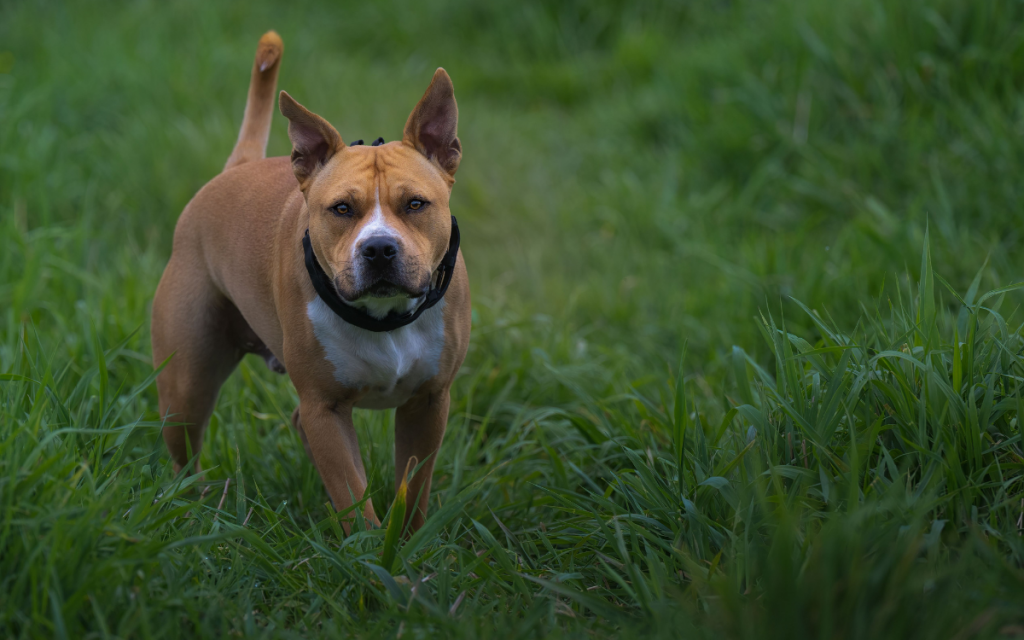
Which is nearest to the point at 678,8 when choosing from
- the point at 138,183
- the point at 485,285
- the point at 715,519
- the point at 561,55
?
the point at 561,55

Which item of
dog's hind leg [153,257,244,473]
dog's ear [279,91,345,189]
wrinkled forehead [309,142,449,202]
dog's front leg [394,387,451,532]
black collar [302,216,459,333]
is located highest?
dog's ear [279,91,345,189]

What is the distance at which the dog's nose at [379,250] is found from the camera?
2.47 m

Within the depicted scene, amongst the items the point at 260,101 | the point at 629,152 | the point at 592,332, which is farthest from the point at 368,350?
the point at 629,152

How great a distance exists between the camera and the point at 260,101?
11.5 ft

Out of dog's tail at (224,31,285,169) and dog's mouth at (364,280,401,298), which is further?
dog's tail at (224,31,285,169)

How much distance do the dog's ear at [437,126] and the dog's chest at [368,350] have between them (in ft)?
1.87

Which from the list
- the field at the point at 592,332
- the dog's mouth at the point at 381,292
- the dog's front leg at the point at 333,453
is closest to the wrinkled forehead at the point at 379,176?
the dog's mouth at the point at 381,292

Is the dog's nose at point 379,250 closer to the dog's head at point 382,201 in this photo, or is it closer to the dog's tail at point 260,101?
the dog's head at point 382,201

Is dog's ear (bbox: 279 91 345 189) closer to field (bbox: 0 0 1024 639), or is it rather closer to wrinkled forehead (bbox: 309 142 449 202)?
wrinkled forehead (bbox: 309 142 449 202)

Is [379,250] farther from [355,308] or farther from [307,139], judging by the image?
[307,139]

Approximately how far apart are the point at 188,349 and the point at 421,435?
34.8 inches

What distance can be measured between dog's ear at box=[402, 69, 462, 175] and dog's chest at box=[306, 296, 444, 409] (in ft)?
1.87

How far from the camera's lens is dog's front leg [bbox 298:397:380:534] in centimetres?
272

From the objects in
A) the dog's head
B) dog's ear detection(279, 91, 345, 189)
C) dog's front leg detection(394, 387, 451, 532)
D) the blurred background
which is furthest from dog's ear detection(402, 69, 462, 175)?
the blurred background
